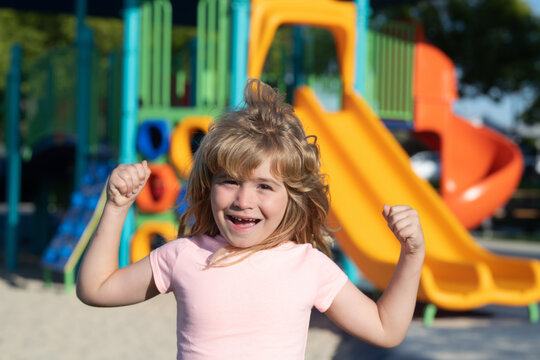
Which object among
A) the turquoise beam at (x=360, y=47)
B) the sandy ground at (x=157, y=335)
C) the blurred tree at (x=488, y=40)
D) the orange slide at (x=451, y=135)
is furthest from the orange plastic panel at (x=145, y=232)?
the blurred tree at (x=488, y=40)

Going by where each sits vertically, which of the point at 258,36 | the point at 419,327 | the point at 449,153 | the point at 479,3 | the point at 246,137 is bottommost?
the point at 419,327

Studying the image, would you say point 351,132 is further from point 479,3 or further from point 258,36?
point 479,3

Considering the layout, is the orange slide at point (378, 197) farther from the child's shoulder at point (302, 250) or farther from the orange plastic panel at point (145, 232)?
the child's shoulder at point (302, 250)

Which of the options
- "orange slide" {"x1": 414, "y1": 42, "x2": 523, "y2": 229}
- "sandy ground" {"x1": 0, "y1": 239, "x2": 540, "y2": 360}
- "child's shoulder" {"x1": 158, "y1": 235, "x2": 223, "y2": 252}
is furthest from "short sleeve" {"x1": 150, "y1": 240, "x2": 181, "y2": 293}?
"orange slide" {"x1": 414, "y1": 42, "x2": 523, "y2": 229}

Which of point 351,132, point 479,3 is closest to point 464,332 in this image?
point 351,132

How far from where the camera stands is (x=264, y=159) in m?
1.79

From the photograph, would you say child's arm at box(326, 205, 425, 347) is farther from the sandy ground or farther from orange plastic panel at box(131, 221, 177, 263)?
orange plastic panel at box(131, 221, 177, 263)

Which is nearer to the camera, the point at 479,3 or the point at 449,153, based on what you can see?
the point at 449,153

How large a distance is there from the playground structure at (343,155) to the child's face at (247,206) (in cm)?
440

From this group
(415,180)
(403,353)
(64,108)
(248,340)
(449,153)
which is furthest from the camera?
(449,153)

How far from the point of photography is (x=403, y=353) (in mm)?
5320

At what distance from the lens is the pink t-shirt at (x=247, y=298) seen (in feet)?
5.64

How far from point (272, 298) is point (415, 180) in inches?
226

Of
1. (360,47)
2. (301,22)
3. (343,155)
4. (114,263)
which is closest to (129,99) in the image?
(301,22)
